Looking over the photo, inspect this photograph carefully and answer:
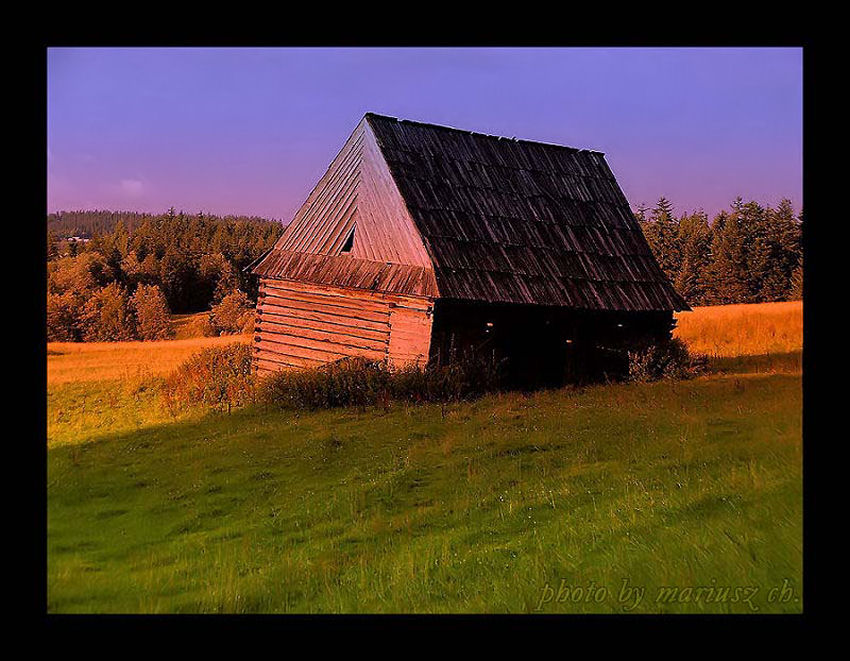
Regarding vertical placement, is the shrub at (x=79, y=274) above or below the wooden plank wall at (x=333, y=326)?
above

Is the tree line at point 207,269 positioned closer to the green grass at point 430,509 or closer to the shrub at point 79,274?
the shrub at point 79,274

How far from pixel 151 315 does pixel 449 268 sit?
51.8m

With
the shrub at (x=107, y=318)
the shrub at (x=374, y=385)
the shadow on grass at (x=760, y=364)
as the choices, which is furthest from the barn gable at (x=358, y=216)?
the shrub at (x=107, y=318)

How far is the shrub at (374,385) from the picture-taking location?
18797 mm

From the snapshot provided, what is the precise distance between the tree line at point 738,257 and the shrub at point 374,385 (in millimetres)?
44048

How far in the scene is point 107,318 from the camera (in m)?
65.6

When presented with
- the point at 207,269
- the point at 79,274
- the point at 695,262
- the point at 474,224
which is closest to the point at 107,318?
the point at 79,274

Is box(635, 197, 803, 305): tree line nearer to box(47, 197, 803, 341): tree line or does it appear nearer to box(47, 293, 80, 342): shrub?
box(47, 197, 803, 341): tree line

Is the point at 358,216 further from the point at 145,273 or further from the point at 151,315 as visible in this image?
the point at 145,273

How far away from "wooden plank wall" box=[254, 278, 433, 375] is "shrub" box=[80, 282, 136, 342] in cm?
4333

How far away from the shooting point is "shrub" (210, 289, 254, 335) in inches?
2675

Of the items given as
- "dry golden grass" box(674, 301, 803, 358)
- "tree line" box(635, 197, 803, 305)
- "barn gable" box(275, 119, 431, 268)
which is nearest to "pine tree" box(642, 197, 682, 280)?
"tree line" box(635, 197, 803, 305)

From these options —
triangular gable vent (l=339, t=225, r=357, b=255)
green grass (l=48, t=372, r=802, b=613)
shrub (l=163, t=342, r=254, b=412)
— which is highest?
triangular gable vent (l=339, t=225, r=357, b=255)
